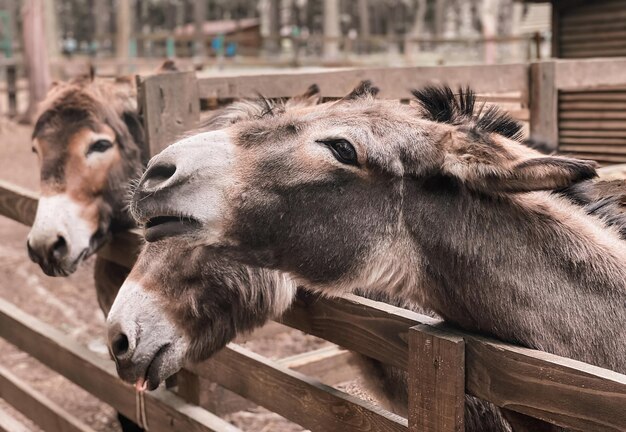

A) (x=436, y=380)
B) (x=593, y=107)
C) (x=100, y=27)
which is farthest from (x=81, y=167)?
(x=100, y=27)

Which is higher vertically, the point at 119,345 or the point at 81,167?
the point at 81,167

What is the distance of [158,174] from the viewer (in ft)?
6.60

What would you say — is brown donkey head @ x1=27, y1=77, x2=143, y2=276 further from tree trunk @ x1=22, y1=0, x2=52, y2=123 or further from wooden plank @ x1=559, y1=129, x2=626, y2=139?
tree trunk @ x1=22, y1=0, x2=52, y2=123

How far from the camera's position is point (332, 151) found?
2014 mm

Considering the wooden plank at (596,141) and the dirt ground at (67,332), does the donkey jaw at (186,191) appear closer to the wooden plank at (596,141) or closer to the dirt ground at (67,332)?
the dirt ground at (67,332)

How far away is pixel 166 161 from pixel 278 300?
2.66ft

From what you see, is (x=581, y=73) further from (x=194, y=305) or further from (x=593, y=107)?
(x=194, y=305)

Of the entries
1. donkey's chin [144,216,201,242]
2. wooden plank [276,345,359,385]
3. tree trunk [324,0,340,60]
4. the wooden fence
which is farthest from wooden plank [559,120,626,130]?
tree trunk [324,0,340,60]

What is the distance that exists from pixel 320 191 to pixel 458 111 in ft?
1.65

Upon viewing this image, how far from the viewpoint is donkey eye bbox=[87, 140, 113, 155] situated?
3973 millimetres

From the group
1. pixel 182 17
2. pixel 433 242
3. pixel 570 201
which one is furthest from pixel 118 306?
pixel 182 17

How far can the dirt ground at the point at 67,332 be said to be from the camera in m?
4.80

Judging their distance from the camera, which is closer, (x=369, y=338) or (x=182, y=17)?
(x=369, y=338)

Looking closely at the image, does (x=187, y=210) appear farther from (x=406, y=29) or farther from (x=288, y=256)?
(x=406, y=29)
